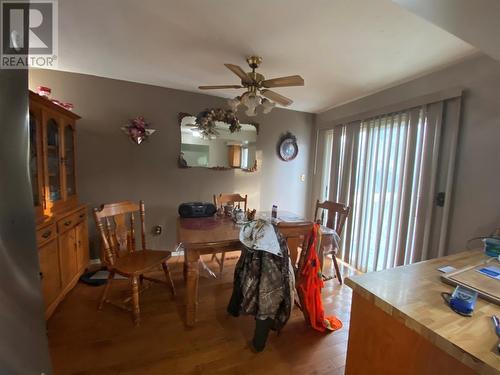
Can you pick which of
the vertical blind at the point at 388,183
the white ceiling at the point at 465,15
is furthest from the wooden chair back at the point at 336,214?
the white ceiling at the point at 465,15

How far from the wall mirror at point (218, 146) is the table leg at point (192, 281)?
159cm

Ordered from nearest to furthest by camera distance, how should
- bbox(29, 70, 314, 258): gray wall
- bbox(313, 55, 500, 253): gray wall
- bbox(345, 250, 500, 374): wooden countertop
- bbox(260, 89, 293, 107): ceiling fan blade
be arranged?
bbox(345, 250, 500, 374): wooden countertop → bbox(313, 55, 500, 253): gray wall → bbox(260, 89, 293, 107): ceiling fan blade → bbox(29, 70, 314, 258): gray wall

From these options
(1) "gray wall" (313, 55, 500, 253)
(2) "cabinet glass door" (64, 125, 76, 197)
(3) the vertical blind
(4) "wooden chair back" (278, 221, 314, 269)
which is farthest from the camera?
(2) "cabinet glass door" (64, 125, 76, 197)

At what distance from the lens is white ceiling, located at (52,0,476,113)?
133 cm

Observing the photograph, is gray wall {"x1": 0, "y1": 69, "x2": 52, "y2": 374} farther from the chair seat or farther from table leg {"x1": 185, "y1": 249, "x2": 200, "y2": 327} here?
the chair seat

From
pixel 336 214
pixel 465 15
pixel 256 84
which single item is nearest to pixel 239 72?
pixel 256 84

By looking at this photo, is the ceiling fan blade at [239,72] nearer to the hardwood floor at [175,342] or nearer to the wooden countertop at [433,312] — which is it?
the wooden countertop at [433,312]

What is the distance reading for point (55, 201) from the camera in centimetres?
194

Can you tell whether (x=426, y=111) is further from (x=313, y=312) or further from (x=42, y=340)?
(x=42, y=340)

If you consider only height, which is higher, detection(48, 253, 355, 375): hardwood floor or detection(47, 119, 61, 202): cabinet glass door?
detection(47, 119, 61, 202): cabinet glass door

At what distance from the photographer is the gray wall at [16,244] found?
0.61 metres

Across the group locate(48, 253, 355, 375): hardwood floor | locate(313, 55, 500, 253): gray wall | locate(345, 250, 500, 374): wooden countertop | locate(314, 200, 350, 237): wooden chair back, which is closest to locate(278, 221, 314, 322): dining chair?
locate(48, 253, 355, 375): hardwood floor

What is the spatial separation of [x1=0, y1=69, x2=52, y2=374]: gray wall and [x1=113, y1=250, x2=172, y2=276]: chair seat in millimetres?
958

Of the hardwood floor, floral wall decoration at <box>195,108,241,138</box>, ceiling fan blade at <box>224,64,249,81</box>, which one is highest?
ceiling fan blade at <box>224,64,249,81</box>
